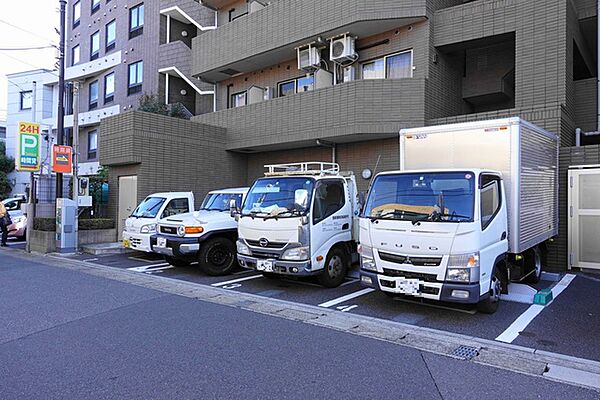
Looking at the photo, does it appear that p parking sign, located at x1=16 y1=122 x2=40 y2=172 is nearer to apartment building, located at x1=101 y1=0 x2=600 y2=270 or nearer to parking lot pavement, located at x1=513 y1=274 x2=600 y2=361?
apartment building, located at x1=101 y1=0 x2=600 y2=270

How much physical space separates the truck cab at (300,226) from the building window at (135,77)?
53.9ft

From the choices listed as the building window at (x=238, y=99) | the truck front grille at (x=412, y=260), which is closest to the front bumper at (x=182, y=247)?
the truck front grille at (x=412, y=260)

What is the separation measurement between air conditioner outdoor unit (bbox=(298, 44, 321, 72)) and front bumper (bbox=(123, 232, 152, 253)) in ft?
24.5

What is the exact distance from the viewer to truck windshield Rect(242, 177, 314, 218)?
7948 mm

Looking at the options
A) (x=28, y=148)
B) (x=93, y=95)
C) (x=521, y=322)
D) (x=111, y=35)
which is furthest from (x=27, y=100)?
(x=521, y=322)

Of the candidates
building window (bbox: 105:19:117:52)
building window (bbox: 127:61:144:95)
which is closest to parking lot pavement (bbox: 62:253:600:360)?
building window (bbox: 127:61:144:95)

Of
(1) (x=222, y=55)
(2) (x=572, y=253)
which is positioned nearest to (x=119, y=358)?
(2) (x=572, y=253)

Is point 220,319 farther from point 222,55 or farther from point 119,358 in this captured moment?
point 222,55

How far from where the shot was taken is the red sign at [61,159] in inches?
528

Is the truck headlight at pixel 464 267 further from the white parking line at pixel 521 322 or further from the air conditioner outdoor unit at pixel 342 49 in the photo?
the air conditioner outdoor unit at pixel 342 49

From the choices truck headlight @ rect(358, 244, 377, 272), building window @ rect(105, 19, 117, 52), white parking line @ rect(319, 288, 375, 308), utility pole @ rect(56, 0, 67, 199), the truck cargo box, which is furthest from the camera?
building window @ rect(105, 19, 117, 52)

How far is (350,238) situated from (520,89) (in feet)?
20.5

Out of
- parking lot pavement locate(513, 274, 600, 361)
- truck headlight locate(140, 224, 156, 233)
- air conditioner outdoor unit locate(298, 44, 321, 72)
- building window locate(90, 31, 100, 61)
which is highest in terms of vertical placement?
building window locate(90, 31, 100, 61)

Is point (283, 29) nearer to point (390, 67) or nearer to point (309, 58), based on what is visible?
point (309, 58)
